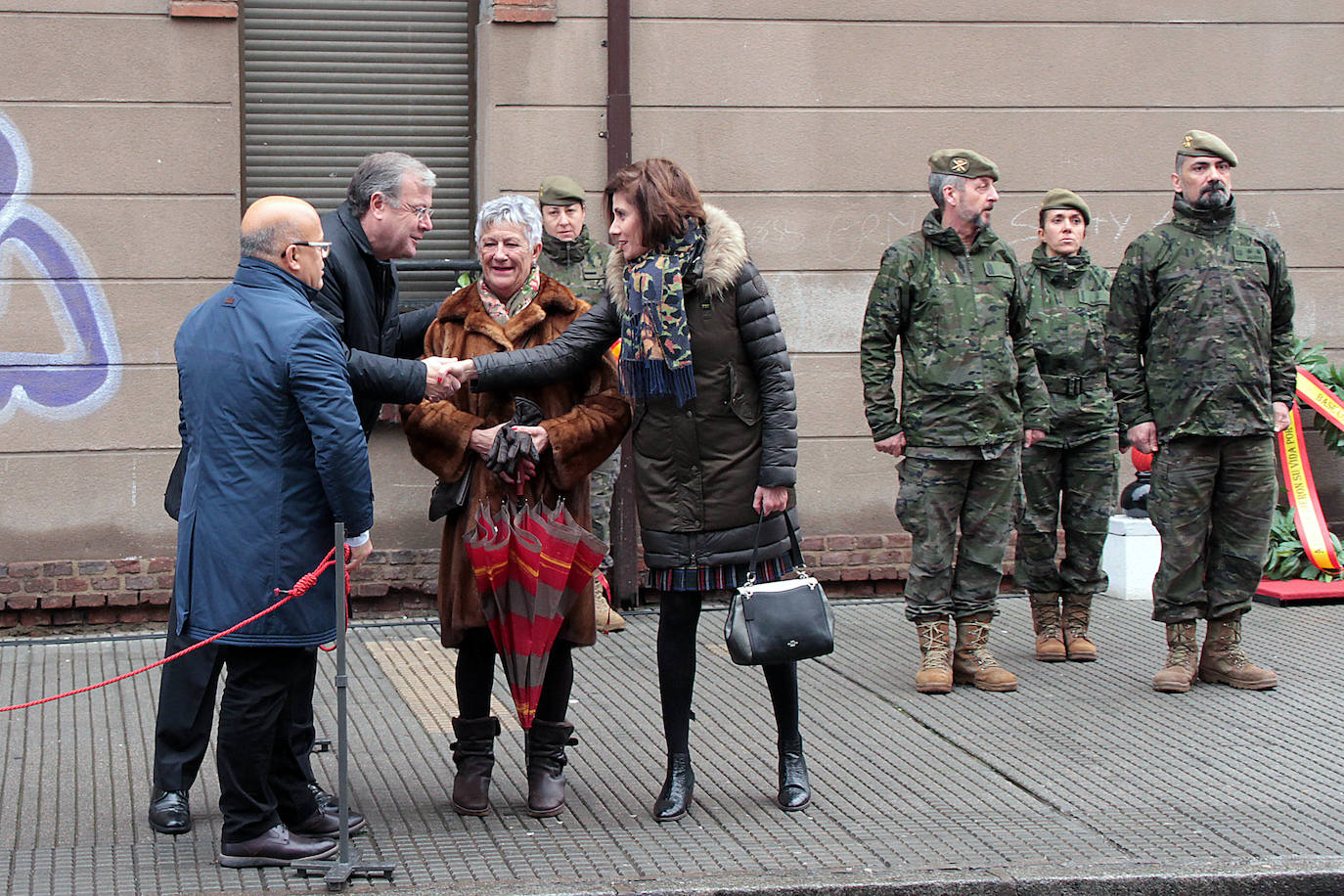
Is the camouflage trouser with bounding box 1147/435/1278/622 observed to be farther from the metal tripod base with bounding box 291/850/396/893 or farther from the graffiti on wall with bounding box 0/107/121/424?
the graffiti on wall with bounding box 0/107/121/424

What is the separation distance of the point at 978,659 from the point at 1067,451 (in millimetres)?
1202

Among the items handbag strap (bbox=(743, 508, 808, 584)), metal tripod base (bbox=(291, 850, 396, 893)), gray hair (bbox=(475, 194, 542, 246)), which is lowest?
metal tripod base (bbox=(291, 850, 396, 893))

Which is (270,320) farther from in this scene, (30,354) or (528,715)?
(30,354)

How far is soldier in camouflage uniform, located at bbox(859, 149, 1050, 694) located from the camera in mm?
6797

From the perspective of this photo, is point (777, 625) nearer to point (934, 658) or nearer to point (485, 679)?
point (485, 679)

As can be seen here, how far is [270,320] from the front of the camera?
455 centimetres

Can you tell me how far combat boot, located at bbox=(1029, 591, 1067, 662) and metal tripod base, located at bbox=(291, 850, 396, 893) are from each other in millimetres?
3904

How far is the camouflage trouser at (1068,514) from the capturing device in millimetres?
7547

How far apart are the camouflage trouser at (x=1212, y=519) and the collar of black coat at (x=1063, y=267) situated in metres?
1.02

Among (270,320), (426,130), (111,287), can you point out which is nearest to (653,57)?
(426,130)

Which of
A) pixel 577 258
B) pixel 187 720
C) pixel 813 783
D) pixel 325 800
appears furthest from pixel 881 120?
pixel 187 720

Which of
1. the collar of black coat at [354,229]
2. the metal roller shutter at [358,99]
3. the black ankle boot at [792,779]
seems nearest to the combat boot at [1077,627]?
the black ankle boot at [792,779]

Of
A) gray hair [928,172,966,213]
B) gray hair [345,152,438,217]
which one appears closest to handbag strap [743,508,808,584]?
gray hair [345,152,438,217]

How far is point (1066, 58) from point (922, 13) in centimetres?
86
